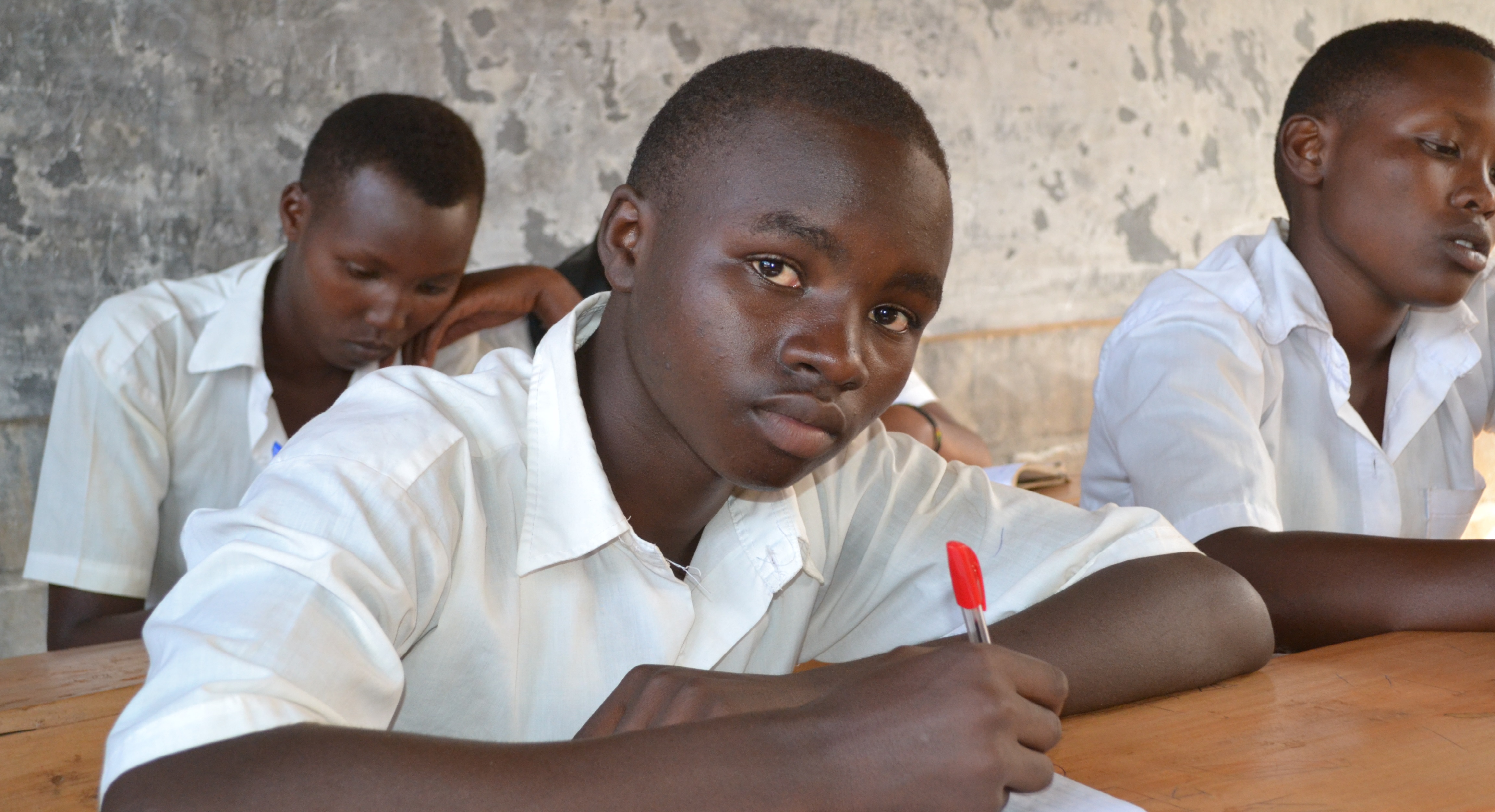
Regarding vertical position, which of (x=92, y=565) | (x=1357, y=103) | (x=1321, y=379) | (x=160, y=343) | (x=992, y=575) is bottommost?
(x=92, y=565)

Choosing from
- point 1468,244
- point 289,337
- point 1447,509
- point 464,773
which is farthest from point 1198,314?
point 289,337

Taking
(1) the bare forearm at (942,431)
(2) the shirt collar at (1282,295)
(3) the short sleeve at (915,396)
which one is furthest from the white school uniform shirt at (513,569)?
(3) the short sleeve at (915,396)

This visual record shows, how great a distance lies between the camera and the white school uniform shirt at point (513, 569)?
822 millimetres

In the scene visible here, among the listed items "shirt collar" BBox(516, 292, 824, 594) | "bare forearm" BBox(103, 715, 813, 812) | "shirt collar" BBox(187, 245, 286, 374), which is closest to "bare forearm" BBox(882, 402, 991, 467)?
"shirt collar" BBox(187, 245, 286, 374)

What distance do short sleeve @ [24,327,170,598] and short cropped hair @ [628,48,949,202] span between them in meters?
1.29

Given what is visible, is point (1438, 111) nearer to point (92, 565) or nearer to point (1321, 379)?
point (1321, 379)

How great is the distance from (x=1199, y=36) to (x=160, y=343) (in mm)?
3827

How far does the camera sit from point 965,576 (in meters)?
0.97

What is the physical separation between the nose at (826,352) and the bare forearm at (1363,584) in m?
0.72

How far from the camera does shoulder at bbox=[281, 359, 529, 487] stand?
963mm

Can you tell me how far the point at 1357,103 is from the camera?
2.01 meters

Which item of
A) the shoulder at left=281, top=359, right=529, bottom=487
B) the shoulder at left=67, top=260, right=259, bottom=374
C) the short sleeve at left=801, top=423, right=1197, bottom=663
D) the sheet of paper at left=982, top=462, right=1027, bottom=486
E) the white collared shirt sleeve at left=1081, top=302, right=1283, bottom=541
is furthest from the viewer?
the sheet of paper at left=982, top=462, right=1027, bottom=486

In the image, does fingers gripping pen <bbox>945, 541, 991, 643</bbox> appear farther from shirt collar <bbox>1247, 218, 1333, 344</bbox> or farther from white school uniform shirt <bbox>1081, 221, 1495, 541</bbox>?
shirt collar <bbox>1247, 218, 1333, 344</bbox>

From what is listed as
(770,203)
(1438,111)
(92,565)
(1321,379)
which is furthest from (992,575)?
(92,565)
